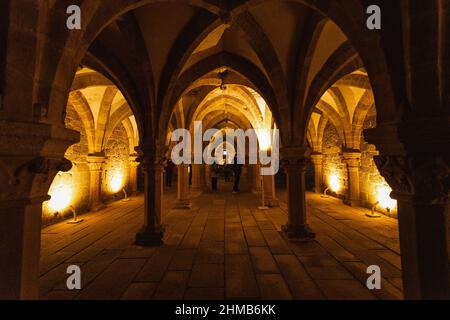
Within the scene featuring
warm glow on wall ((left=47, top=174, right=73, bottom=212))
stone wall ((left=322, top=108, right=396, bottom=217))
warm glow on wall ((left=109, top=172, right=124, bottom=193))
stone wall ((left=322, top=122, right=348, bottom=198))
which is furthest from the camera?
warm glow on wall ((left=109, top=172, right=124, bottom=193))

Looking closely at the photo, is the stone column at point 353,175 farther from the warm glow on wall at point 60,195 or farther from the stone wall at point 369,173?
the warm glow on wall at point 60,195

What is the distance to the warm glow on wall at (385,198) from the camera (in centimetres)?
614

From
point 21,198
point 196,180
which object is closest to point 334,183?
point 196,180

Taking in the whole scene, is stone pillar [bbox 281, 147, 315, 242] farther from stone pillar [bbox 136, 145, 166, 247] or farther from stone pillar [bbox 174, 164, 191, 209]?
stone pillar [bbox 174, 164, 191, 209]

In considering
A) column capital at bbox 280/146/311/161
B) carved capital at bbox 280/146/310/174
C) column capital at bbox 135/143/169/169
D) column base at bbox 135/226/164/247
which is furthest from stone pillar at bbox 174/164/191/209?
column capital at bbox 280/146/311/161

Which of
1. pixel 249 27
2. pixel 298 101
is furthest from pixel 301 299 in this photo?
pixel 249 27

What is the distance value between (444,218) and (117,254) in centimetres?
444

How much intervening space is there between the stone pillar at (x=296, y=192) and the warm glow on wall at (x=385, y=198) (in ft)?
12.2

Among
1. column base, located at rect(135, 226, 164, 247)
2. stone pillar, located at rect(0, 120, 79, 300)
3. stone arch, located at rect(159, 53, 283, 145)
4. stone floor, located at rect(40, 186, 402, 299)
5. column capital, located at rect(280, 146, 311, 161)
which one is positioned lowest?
stone floor, located at rect(40, 186, 402, 299)

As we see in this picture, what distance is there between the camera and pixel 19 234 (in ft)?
4.89

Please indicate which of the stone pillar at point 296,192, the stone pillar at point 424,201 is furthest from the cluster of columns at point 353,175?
the stone pillar at point 424,201

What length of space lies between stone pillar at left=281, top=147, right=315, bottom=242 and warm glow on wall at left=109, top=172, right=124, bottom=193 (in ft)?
26.4

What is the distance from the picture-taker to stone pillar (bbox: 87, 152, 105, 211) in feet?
23.7
